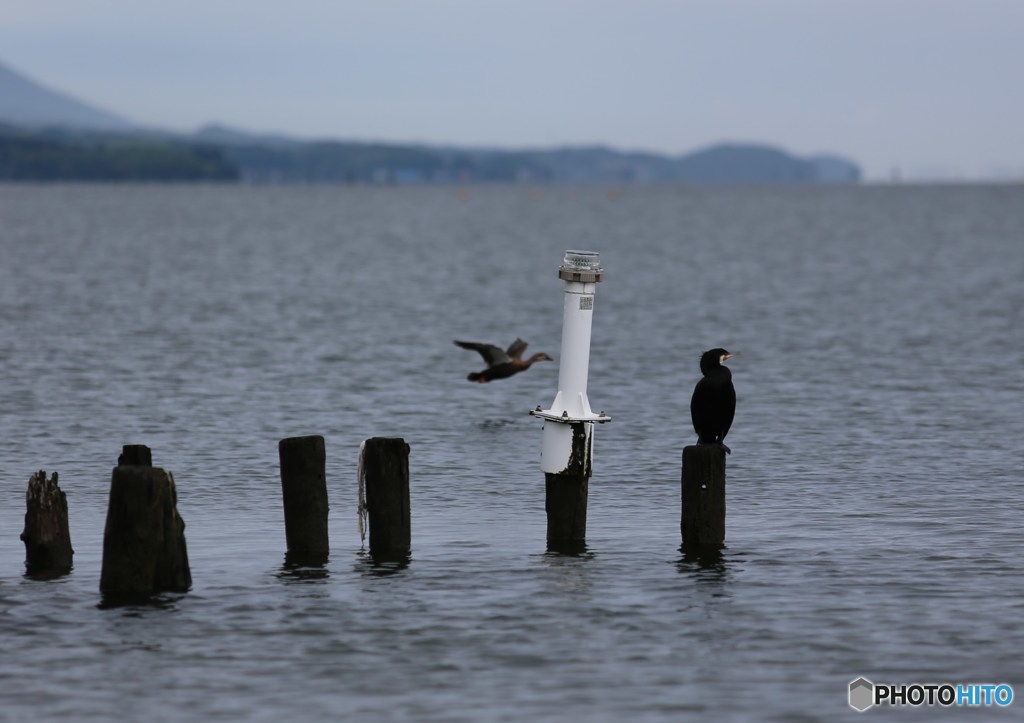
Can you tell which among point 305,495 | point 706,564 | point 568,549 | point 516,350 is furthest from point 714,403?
point 516,350

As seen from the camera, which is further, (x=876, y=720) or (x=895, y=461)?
(x=895, y=461)

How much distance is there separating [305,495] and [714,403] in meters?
4.43

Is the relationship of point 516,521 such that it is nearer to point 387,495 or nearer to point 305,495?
point 387,495

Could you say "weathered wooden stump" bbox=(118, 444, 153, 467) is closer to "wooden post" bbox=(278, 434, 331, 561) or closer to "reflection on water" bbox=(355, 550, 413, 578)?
"wooden post" bbox=(278, 434, 331, 561)

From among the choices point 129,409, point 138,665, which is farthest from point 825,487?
point 129,409

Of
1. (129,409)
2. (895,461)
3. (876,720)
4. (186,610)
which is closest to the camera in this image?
(876,720)

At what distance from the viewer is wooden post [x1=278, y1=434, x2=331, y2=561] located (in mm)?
15320

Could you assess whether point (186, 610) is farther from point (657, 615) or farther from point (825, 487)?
point (825, 487)

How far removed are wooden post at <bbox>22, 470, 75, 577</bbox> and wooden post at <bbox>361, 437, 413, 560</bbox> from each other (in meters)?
3.01

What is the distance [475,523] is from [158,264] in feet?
217

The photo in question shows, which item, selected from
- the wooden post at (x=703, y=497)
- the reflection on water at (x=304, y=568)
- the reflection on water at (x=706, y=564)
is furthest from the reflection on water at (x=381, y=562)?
the wooden post at (x=703, y=497)

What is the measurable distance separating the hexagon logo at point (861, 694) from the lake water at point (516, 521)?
0.46ft

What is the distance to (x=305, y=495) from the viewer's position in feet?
50.8

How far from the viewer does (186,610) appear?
1398cm
